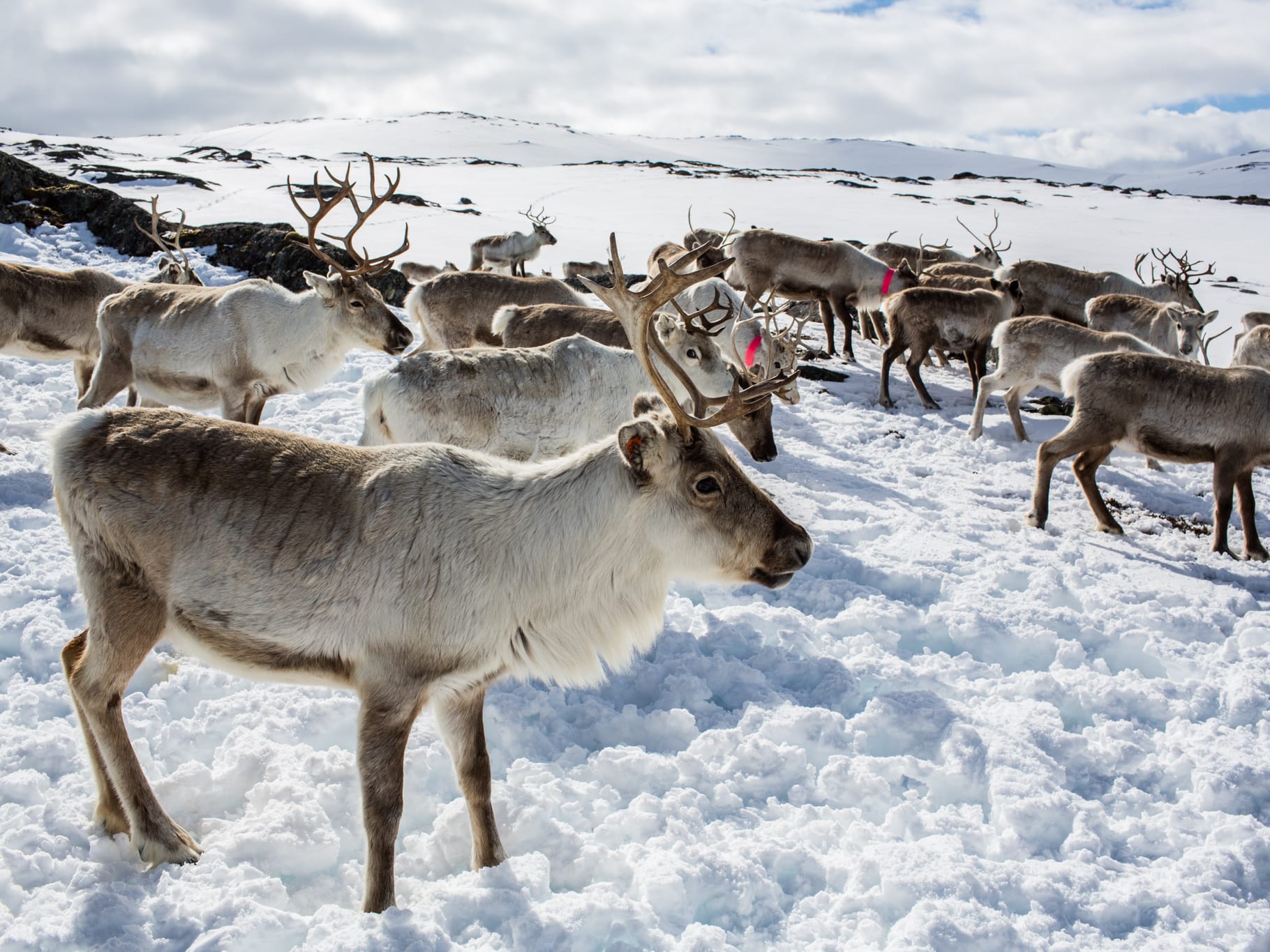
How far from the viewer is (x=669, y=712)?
11.4ft

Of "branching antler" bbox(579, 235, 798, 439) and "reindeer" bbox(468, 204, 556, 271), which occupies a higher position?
"reindeer" bbox(468, 204, 556, 271)

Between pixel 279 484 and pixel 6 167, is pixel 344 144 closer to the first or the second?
pixel 6 167

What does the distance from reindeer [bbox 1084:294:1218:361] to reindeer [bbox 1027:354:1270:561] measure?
445 cm

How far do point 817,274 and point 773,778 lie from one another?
998cm

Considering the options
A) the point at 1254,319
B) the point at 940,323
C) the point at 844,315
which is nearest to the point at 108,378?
the point at 940,323

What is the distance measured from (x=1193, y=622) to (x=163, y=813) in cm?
466

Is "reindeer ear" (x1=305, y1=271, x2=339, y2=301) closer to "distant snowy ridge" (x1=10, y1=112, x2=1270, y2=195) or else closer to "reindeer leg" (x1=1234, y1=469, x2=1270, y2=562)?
"reindeer leg" (x1=1234, y1=469, x2=1270, y2=562)

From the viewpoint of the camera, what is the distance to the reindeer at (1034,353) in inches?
328

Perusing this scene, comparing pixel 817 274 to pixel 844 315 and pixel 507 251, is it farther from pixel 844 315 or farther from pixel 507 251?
pixel 507 251

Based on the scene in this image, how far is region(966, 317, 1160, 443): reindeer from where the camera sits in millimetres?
8328

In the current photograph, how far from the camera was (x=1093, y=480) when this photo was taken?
21.0 ft

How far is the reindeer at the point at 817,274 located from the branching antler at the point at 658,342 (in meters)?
8.80

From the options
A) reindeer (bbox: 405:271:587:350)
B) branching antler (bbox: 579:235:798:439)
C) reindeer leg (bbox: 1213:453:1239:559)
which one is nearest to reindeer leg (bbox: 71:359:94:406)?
reindeer (bbox: 405:271:587:350)

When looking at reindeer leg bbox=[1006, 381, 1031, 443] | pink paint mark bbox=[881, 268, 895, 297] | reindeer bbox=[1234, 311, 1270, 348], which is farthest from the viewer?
reindeer bbox=[1234, 311, 1270, 348]
